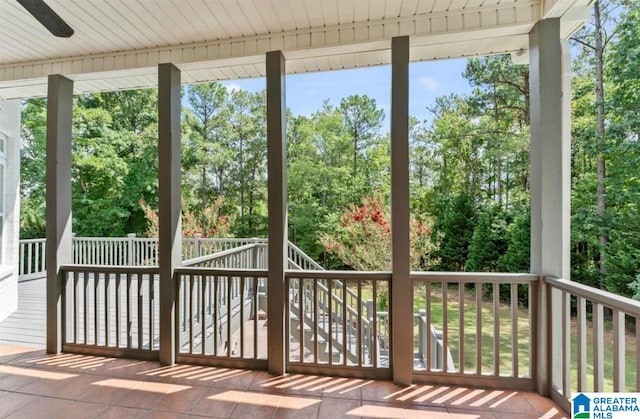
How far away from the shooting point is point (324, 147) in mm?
11961

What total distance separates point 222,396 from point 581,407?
2.43 metres

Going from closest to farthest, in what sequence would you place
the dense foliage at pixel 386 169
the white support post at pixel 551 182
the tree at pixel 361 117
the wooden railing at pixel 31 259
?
1. the white support post at pixel 551 182
2. the wooden railing at pixel 31 259
3. the dense foliage at pixel 386 169
4. the tree at pixel 361 117

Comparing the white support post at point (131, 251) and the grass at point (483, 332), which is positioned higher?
the white support post at point (131, 251)

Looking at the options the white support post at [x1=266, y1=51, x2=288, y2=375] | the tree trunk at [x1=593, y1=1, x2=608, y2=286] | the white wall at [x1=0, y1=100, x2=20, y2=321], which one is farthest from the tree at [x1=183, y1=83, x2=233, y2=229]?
the tree trunk at [x1=593, y1=1, x2=608, y2=286]

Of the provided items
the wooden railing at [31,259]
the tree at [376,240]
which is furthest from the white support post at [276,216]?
the wooden railing at [31,259]

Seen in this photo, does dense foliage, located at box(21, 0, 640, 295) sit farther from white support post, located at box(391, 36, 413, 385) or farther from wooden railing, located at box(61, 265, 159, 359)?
wooden railing, located at box(61, 265, 159, 359)

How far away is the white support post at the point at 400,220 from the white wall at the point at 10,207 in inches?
202

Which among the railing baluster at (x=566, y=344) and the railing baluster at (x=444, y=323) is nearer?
the railing baluster at (x=566, y=344)

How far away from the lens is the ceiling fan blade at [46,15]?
1.78 m

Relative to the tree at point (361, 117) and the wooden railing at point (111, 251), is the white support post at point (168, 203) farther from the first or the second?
the tree at point (361, 117)

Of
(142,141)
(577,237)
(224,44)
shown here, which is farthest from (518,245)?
(142,141)

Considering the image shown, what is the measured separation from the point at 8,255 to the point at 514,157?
1135 cm

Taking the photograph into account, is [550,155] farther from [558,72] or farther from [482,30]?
[482,30]

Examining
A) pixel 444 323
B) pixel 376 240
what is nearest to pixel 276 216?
pixel 444 323
